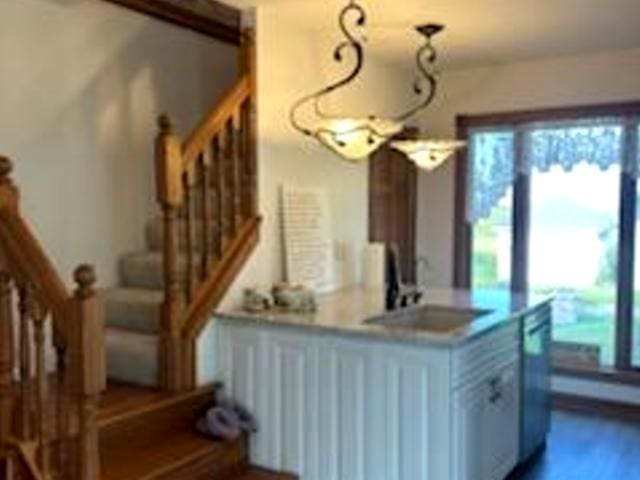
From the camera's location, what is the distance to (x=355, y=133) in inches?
125

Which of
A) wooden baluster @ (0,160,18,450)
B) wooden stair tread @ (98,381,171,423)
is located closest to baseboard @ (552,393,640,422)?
wooden stair tread @ (98,381,171,423)

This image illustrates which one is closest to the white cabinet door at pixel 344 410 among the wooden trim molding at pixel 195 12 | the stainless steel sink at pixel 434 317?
the stainless steel sink at pixel 434 317

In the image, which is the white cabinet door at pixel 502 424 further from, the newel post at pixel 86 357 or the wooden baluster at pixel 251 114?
the newel post at pixel 86 357

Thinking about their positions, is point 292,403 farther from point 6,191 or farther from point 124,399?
point 6,191

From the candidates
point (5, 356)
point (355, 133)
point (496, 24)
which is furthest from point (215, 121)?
point (496, 24)

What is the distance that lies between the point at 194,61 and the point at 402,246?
2.03 meters

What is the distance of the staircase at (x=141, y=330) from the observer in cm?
243

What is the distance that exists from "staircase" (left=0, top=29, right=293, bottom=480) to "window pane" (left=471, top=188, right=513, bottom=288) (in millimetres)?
2316

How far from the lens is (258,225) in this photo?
372cm

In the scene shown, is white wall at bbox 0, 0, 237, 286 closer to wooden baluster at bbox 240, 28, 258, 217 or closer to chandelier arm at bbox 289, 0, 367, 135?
chandelier arm at bbox 289, 0, 367, 135

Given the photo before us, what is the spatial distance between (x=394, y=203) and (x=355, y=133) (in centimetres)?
224

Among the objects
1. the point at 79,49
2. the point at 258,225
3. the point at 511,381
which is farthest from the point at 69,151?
the point at 511,381

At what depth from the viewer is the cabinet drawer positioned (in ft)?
9.82

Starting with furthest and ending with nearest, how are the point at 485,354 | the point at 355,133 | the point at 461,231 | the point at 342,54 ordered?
the point at 461,231 < the point at 342,54 < the point at 485,354 < the point at 355,133
